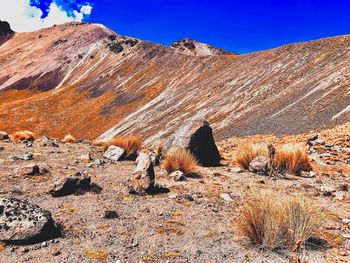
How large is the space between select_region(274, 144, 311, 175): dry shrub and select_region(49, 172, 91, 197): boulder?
6791 millimetres

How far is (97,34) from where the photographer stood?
340 feet

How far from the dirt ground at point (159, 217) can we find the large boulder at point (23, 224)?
158 millimetres

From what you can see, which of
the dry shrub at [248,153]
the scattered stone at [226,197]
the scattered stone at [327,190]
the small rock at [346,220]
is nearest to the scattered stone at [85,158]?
the dry shrub at [248,153]

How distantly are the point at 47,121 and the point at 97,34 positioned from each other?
170ft

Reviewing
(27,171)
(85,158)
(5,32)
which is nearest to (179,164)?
(85,158)

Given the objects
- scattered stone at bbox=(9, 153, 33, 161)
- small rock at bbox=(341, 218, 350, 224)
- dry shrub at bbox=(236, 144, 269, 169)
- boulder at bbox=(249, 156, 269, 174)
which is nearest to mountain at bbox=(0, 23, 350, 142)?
dry shrub at bbox=(236, 144, 269, 169)

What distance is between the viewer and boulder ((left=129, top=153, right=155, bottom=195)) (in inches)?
344

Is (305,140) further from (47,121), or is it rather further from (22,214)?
(47,121)

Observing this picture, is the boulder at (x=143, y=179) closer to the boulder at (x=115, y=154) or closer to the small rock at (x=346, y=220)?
the small rock at (x=346, y=220)

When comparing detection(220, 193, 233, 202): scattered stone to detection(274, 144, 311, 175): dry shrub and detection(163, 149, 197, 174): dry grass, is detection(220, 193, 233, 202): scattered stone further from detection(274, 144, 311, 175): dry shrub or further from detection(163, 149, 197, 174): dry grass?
detection(274, 144, 311, 175): dry shrub

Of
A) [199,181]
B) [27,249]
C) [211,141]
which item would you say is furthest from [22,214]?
[211,141]

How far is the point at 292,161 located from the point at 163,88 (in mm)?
44675

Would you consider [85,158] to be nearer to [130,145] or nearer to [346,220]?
[130,145]

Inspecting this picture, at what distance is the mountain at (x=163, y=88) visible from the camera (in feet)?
94.6
